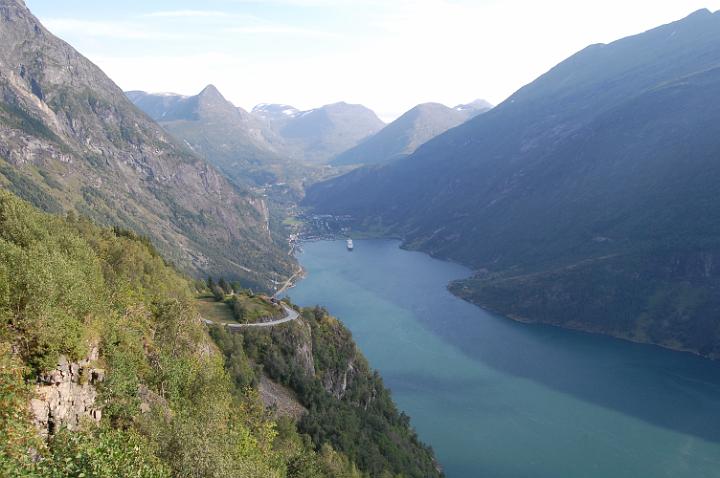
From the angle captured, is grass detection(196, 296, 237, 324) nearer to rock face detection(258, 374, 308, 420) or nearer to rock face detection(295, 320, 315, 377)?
rock face detection(295, 320, 315, 377)

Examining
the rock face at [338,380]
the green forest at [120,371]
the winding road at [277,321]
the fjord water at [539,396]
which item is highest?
the green forest at [120,371]

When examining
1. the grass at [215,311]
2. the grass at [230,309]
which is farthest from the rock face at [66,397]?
the grass at [230,309]

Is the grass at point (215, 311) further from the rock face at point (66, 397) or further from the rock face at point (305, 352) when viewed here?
the rock face at point (66, 397)

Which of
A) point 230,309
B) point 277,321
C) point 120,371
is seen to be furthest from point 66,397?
point 230,309

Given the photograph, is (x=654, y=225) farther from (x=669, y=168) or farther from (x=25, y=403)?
(x=25, y=403)

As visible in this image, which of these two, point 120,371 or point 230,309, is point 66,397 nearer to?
point 120,371

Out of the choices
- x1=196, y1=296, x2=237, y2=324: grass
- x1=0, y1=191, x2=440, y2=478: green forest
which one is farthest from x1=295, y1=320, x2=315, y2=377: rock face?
x1=0, y1=191, x2=440, y2=478: green forest
